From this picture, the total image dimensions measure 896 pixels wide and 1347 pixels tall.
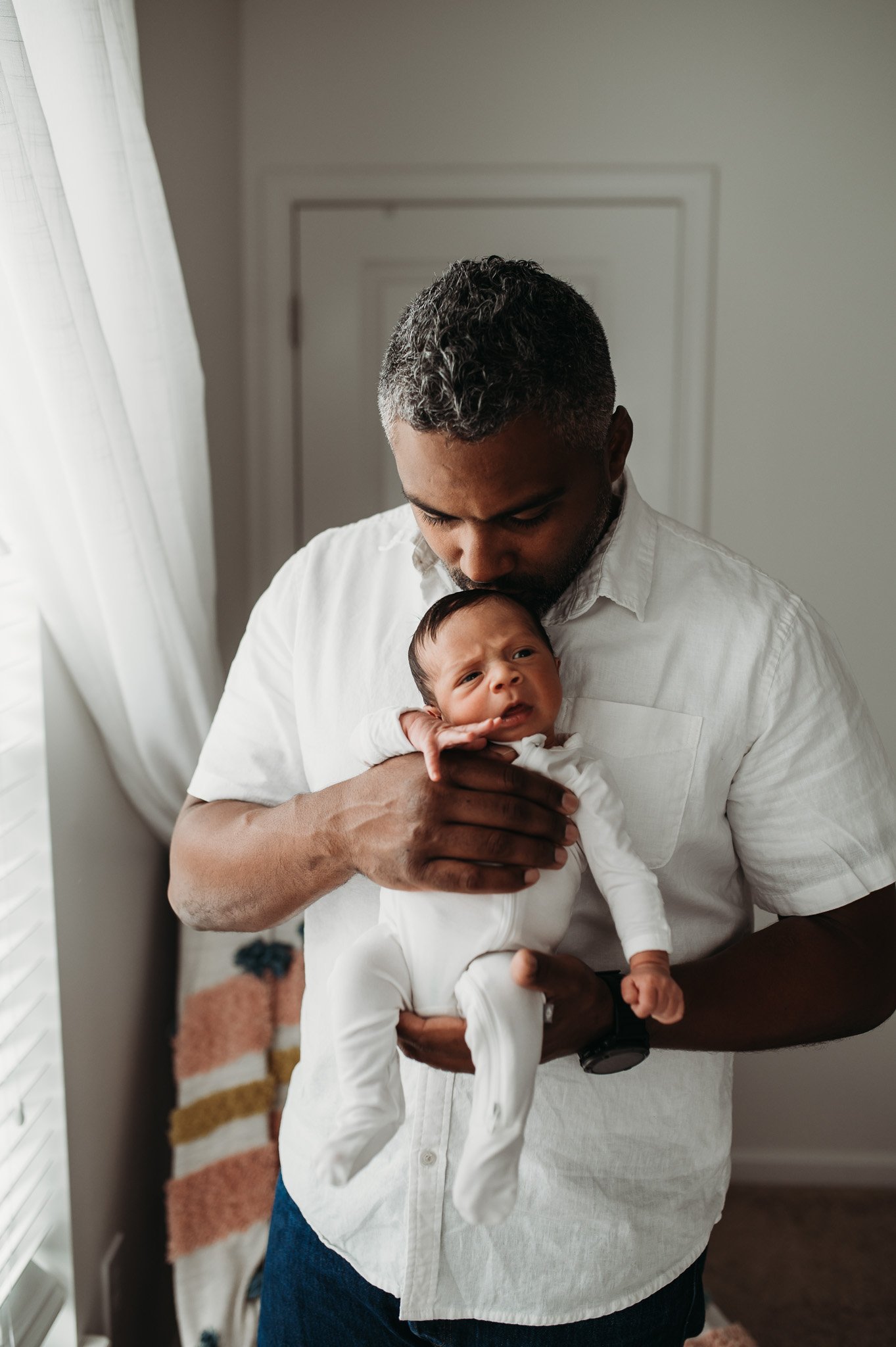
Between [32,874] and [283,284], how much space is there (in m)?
1.67

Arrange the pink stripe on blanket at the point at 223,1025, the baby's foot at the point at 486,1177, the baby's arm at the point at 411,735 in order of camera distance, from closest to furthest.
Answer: the baby's foot at the point at 486,1177 → the baby's arm at the point at 411,735 → the pink stripe on blanket at the point at 223,1025

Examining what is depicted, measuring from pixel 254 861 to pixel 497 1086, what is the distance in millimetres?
381

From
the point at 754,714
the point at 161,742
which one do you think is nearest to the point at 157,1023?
the point at 161,742

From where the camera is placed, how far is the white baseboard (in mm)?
2814

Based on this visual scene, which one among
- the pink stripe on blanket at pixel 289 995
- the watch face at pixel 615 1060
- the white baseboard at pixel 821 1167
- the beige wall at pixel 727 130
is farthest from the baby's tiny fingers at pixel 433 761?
the white baseboard at pixel 821 1167

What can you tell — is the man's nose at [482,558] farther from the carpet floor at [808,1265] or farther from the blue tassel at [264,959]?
the carpet floor at [808,1265]

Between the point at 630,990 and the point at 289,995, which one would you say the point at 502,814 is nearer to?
the point at 630,990

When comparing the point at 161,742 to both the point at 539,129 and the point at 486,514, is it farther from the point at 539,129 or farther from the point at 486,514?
the point at 539,129

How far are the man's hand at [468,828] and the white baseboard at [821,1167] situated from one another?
231 cm

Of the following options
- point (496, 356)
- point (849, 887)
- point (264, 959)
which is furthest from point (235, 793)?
point (264, 959)

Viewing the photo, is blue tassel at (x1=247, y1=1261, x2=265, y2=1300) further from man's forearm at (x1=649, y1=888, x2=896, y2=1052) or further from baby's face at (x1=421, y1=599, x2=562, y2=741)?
baby's face at (x1=421, y1=599, x2=562, y2=741)

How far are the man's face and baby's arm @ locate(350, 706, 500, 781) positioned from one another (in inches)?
6.7

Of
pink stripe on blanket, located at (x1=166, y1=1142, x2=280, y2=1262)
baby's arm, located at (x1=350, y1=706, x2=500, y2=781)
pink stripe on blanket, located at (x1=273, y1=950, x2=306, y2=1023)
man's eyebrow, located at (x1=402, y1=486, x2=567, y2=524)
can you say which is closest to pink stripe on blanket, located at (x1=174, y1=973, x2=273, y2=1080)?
pink stripe on blanket, located at (x1=273, y1=950, x2=306, y2=1023)

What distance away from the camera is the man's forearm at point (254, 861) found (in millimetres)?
1083
